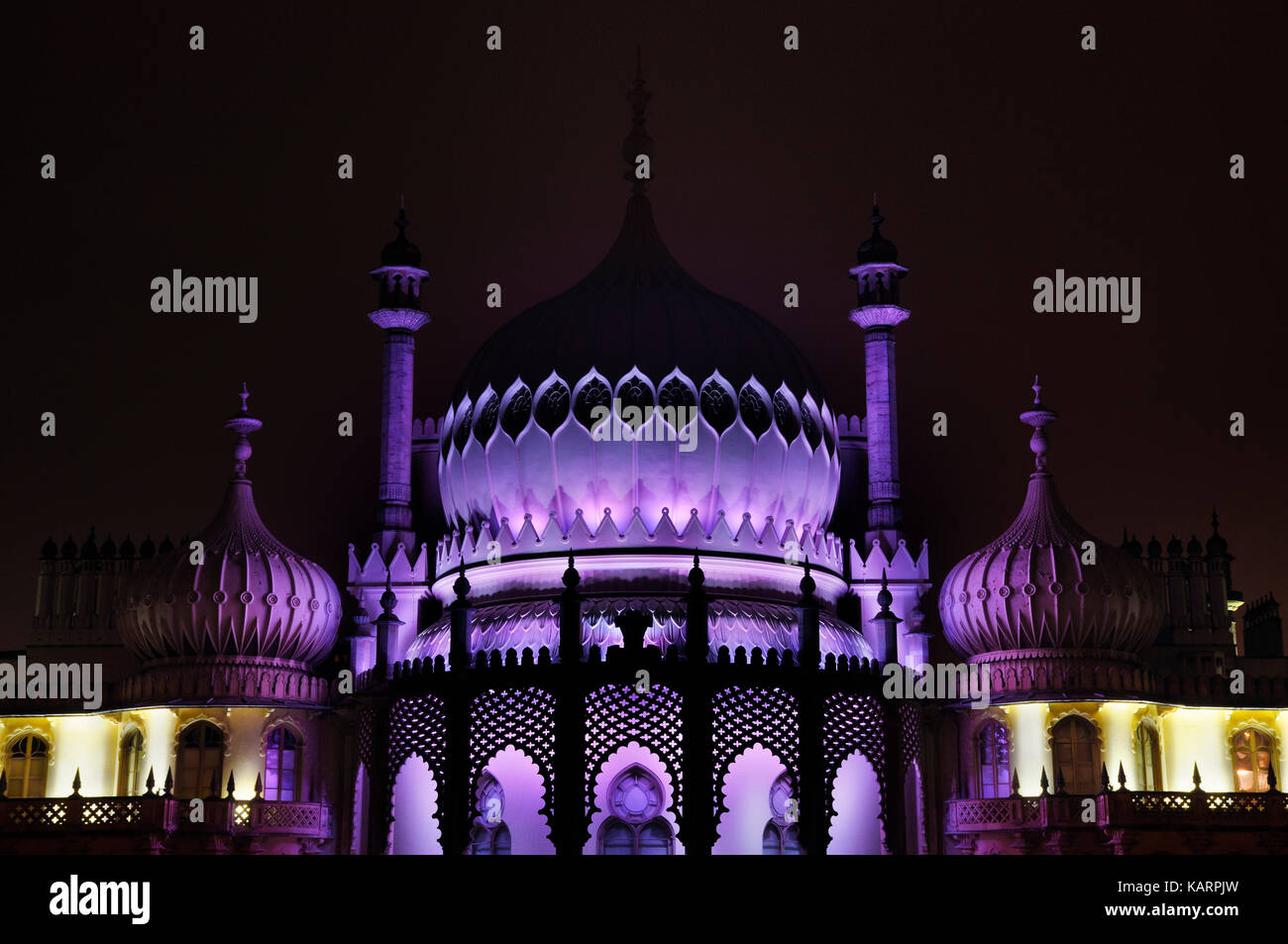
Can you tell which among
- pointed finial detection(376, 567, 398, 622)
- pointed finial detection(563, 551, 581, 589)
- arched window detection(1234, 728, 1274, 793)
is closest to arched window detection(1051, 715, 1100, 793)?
arched window detection(1234, 728, 1274, 793)

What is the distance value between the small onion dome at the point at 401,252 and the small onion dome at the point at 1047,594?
11.0 metres

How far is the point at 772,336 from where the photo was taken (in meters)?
33.6

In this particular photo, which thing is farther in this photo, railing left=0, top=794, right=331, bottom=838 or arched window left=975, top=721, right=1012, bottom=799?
arched window left=975, top=721, right=1012, bottom=799

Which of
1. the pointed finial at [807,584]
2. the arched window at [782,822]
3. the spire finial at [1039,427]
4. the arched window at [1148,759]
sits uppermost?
the spire finial at [1039,427]

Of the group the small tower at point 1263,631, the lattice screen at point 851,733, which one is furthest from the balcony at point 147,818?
the small tower at point 1263,631

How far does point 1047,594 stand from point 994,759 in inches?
108

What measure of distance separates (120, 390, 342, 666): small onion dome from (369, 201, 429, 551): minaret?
209 centimetres

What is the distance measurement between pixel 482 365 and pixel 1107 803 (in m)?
12.8

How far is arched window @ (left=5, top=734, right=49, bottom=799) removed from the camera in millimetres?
31031

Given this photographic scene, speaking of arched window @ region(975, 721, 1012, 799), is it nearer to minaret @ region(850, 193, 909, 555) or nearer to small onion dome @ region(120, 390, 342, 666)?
minaret @ region(850, 193, 909, 555)

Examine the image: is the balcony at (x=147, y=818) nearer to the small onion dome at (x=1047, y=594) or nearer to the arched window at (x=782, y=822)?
the arched window at (x=782, y=822)

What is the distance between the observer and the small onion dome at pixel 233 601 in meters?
30.7

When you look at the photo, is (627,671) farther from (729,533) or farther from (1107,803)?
(1107,803)
